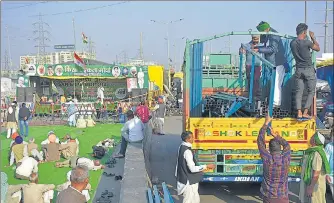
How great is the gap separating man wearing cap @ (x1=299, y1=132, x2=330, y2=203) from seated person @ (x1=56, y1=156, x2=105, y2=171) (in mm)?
5078

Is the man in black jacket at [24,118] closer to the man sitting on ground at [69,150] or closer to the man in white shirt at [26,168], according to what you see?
the man sitting on ground at [69,150]

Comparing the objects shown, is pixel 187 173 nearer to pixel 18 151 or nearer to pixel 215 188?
pixel 215 188

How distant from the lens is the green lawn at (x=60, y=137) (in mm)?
9031

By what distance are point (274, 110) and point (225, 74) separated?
3689 mm

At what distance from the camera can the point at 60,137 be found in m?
15.4

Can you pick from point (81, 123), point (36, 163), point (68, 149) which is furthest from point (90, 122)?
point (36, 163)

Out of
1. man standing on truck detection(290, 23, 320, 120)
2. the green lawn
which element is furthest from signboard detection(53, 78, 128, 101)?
man standing on truck detection(290, 23, 320, 120)

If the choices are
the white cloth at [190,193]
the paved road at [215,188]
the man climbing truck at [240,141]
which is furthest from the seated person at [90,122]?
the white cloth at [190,193]

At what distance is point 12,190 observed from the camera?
7172mm

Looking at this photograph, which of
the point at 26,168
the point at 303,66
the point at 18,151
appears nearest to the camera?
the point at 303,66

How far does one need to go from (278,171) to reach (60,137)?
11.9m

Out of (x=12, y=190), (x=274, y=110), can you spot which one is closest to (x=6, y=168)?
(x=12, y=190)

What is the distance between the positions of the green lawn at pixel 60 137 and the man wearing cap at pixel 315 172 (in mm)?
4282

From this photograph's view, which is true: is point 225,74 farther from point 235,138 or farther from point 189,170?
point 189,170
